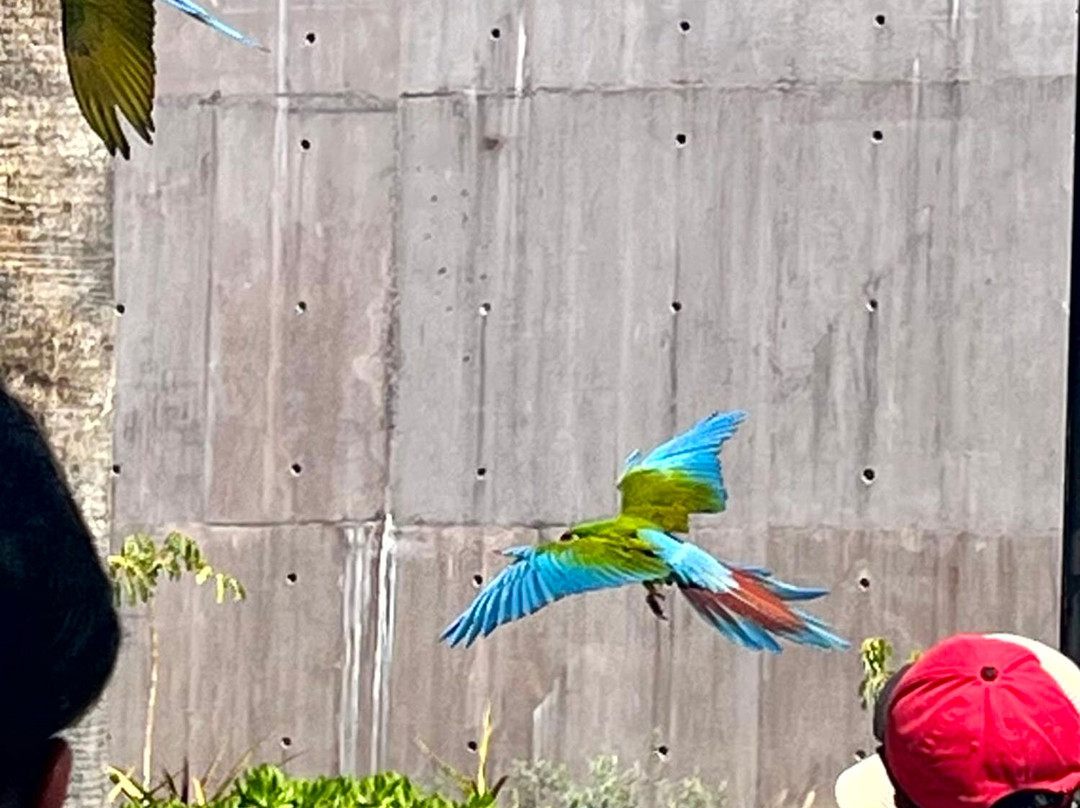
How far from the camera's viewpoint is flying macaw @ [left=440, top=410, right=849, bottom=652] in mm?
4203

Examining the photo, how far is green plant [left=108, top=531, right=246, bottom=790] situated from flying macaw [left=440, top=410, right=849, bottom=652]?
5.99ft

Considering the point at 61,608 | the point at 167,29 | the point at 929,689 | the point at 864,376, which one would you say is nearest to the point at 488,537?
the point at 864,376

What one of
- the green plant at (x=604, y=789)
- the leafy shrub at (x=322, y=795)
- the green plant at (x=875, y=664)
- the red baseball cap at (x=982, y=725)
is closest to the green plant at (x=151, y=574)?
the leafy shrub at (x=322, y=795)

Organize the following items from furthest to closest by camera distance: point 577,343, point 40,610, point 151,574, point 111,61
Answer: point 577,343
point 151,574
point 111,61
point 40,610

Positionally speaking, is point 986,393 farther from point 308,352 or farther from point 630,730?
point 308,352

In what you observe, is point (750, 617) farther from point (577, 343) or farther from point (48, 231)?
point (577, 343)

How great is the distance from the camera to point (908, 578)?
794 cm

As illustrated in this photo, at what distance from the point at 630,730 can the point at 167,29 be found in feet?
8.69

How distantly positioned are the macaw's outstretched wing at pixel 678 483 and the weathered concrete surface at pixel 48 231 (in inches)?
37.7

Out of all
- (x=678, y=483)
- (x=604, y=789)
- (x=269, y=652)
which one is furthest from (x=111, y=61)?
(x=269, y=652)

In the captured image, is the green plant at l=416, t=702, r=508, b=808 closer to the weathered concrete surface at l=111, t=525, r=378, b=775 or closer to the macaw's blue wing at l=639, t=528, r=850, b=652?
the weathered concrete surface at l=111, t=525, r=378, b=775

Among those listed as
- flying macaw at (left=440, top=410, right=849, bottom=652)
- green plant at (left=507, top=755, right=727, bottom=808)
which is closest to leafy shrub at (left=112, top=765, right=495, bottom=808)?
flying macaw at (left=440, top=410, right=849, bottom=652)

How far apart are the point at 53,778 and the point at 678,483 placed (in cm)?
316

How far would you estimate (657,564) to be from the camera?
13.8 feet
